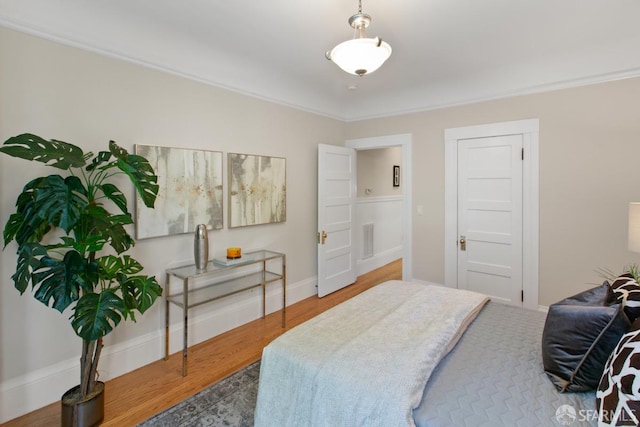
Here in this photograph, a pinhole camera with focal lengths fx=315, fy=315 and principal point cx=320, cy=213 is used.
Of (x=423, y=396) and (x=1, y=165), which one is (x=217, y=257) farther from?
(x=423, y=396)

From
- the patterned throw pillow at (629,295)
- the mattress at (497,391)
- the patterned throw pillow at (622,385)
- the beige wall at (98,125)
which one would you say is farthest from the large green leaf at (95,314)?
the patterned throw pillow at (629,295)

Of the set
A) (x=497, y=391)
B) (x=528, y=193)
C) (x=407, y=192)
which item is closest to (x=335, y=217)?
(x=407, y=192)

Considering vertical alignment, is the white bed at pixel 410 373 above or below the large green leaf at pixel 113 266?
below

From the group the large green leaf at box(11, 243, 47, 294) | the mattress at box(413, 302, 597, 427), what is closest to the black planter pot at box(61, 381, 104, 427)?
the large green leaf at box(11, 243, 47, 294)

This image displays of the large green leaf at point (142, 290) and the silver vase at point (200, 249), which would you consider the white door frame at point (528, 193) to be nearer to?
the silver vase at point (200, 249)

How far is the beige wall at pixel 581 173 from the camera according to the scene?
278 centimetres

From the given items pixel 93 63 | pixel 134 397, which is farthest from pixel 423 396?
pixel 93 63

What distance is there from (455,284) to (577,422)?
273 cm

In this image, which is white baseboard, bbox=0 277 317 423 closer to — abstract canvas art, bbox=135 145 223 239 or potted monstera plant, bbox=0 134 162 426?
potted monstera plant, bbox=0 134 162 426

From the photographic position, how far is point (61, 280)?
5.63ft

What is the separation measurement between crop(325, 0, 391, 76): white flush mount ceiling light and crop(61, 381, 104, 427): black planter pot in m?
2.49

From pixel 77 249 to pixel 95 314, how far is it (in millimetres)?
388

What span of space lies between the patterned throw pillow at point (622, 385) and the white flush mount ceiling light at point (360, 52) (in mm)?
1699

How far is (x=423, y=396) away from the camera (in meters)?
1.27
